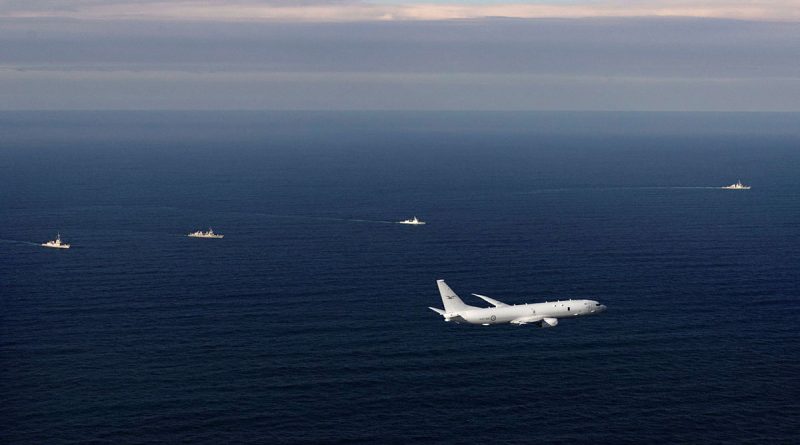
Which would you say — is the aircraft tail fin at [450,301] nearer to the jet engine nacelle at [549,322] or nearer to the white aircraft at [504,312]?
the white aircraft at [504,312]

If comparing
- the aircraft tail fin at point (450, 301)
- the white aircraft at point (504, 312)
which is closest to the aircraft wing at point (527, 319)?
the white aircraft at point (504, 312)

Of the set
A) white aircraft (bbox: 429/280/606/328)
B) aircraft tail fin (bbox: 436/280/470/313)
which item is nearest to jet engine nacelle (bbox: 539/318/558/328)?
white aircraft (bbox: 429/280/606/328)

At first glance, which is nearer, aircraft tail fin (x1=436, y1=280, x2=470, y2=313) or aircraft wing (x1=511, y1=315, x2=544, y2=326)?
aircraft tail fin (x1=436, y1=280, x2=470, y2=313)

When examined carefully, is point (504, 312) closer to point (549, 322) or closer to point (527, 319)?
point (527, 319)

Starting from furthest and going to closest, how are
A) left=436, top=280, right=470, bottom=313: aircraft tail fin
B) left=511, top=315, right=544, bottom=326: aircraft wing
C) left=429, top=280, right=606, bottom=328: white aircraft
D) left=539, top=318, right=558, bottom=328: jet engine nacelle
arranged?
left=539, top=318, right=558, bottom=328: jet engine nacelle → left=511, top=315, right=544, bottom=326: aircraft wing → left=429, top=280, right=606, bottom=328: white aircraft → left=436, top=280, right=470, bottom=313: aircraft tail fin

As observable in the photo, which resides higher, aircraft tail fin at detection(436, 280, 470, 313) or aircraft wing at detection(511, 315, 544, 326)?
aircraft tail fin at detection(436, 280, 470, 313)

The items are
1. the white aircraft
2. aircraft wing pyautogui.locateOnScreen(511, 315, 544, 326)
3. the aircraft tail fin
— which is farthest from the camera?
aircraft wing pyautogui.locateOnScreen(511, 315, 544, 326)

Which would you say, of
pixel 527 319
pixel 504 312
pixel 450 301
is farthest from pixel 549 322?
pixel 450 301

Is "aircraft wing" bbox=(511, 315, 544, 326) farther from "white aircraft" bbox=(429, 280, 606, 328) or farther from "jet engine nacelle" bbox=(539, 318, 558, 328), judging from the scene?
"jet engine nacelle" bbox=(539, 318, 558, 328)

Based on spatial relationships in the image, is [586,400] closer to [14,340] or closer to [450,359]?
[450,359]

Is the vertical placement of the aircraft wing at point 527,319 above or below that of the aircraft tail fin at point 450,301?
below

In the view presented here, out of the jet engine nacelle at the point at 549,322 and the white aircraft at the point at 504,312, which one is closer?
the white aircraft at the point at 504,312
